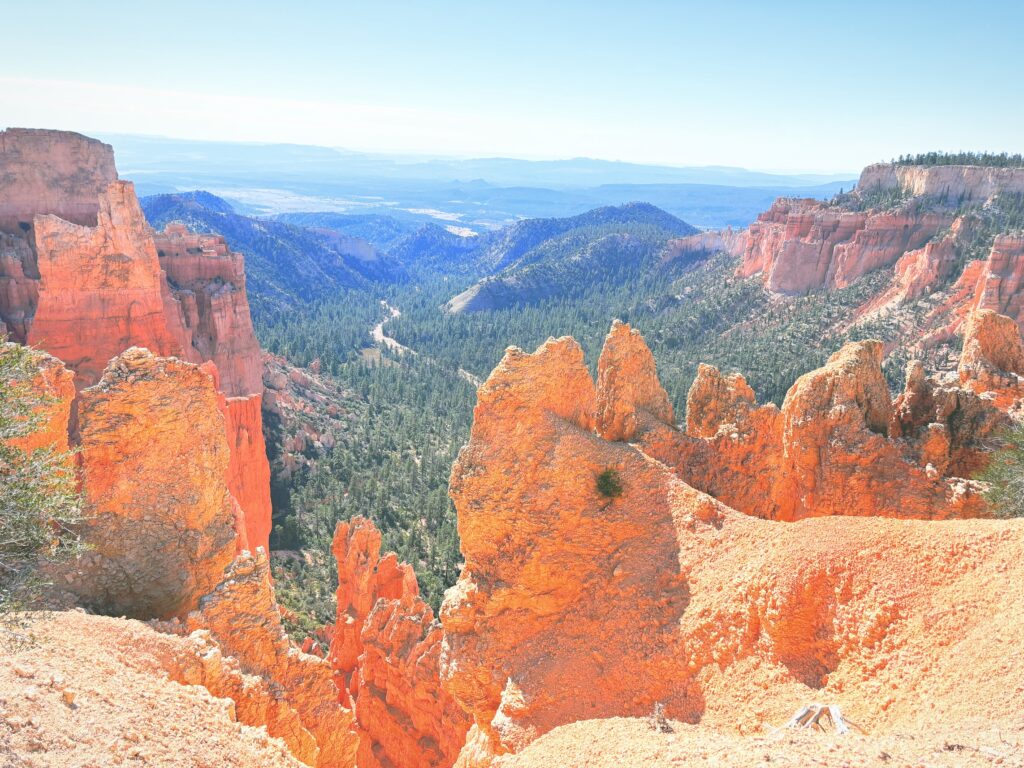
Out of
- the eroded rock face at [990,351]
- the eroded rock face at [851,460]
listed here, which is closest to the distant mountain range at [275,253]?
the eroded rock face at [990,351]

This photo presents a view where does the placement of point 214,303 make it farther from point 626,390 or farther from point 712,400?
point 712,400

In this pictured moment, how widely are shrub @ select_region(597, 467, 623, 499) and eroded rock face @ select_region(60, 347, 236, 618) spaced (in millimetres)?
9135

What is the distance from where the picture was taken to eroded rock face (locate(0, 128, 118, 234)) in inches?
1510

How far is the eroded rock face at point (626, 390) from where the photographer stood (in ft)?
59.8

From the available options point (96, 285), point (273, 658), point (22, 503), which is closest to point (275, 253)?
point (96, 285)

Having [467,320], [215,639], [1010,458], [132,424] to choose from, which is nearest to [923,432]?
[1010,458]

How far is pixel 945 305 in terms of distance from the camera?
2756 inches

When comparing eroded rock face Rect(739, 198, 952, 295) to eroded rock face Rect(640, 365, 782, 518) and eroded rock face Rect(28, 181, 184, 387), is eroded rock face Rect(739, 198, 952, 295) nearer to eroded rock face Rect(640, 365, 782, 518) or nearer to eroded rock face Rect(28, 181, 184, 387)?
eroded rock face Rect(640, 365, 782, 518)

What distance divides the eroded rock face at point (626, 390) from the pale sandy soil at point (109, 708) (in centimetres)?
1110

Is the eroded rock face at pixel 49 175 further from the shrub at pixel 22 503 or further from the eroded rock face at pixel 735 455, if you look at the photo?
the eroded rock face at pixel 735 455

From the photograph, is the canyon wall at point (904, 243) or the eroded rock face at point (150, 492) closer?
the eroded rock face at point (150, 492)

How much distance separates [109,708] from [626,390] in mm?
13687

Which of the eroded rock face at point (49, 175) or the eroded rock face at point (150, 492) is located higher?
the eroded rock face at point (49, 175)

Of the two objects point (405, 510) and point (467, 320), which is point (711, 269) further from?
point (405, 510)
